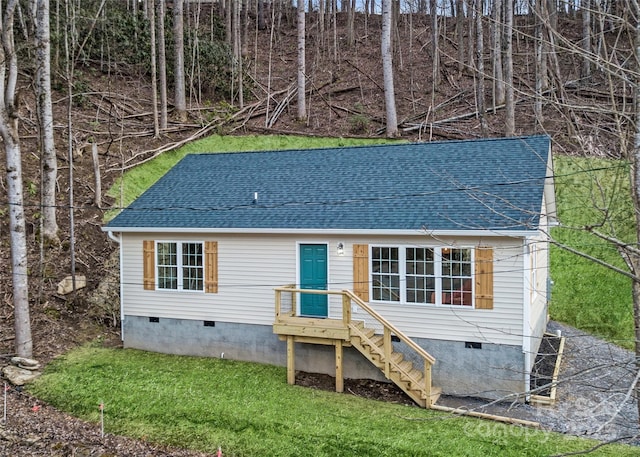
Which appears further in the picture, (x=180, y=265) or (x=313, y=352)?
(x=180, y=265)

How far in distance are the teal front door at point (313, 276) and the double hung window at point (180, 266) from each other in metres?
2.74

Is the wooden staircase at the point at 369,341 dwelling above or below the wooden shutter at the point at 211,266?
below

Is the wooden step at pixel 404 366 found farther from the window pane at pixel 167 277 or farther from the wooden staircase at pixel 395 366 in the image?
the window pane at pixel 167 277

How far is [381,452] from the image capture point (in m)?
7.96

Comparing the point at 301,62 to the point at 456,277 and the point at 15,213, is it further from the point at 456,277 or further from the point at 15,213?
the point at 456,277

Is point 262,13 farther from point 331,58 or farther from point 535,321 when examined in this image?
point 535,321

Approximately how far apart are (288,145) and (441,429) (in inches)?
686

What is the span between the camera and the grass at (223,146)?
20109 millimetres

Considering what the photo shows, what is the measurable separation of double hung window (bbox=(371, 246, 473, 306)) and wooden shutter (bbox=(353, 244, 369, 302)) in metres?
0.14

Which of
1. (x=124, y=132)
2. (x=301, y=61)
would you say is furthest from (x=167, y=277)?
(x=301, y=61)

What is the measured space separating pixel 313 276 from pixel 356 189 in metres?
2.43

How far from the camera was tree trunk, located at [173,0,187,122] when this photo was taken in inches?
969

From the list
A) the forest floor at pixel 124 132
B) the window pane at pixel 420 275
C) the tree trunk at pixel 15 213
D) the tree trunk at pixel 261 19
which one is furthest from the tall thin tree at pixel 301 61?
the window pane at pixel 420 275

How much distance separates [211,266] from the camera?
12836mm
